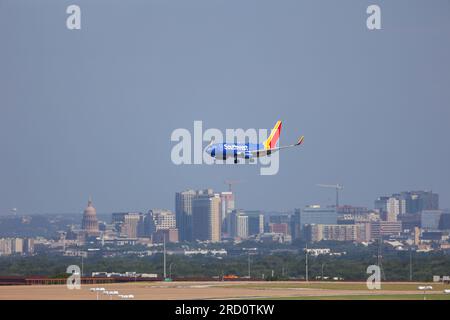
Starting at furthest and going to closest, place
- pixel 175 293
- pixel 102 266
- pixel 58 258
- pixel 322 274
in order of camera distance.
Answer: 1. pixel 58 258
2. pixel 102 266
3. pixel 322 274
4. pixel 175 293

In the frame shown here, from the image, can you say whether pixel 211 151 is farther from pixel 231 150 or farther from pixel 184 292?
pixel 184 292

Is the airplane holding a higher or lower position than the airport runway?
higher

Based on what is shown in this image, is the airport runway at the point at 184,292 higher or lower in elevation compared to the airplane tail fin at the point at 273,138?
lower

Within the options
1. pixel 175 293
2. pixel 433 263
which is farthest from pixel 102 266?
pixel 175 293

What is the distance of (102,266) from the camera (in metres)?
174

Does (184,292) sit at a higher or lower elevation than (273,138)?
lower

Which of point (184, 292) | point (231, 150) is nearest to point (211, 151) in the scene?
point (231, 150)

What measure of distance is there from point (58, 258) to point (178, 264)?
82.0 feet

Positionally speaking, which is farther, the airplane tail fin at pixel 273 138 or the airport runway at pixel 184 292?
the airplane tail fin at pixel 273 138

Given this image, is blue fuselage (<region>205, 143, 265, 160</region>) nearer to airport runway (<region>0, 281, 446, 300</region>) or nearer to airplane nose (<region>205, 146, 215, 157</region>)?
airplane nose (<region>205, 146, 215, 157</region>)

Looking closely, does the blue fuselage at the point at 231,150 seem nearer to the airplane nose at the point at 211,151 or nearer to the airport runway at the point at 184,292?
the airplane nose at the point at 211,151

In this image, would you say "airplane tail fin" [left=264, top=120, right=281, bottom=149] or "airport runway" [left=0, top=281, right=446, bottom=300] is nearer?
"airport runway" [left=0, top=281, right=446, bottom=300]

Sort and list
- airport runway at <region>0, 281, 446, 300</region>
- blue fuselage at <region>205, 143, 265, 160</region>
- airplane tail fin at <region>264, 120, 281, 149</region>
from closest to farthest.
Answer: airport runway at <region>0, 281, 446, 300</region>
blue fuselage at <region>205, 143, 265, 160</region>
airplane tail fin at <region>264, 120, 281, 149</region>
